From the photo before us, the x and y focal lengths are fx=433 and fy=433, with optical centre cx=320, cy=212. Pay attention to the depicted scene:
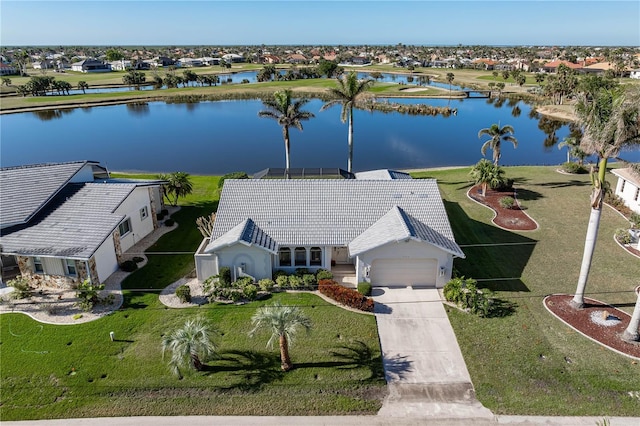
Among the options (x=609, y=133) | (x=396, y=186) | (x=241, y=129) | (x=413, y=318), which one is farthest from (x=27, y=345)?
(x=241, y=129)

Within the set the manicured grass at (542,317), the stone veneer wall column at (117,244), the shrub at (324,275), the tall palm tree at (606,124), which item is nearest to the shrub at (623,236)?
the manicured grass at (542,317)

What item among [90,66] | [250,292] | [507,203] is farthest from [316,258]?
[90,66]

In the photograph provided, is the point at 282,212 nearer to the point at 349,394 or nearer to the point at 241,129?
the point at 349,394

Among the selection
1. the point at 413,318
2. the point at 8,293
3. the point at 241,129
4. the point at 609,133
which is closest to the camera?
the point at 609,133

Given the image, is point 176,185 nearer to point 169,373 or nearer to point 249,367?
point 169,373

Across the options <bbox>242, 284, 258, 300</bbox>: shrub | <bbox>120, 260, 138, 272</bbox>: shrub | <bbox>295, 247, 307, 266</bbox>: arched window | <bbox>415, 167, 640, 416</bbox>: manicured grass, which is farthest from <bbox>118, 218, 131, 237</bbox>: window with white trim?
<bbox>415, 167, 640, 416</bbox>: manicured grass

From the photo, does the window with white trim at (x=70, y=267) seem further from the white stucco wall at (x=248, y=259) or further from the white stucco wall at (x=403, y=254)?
the white stucco wall at (x=403, y=254)
